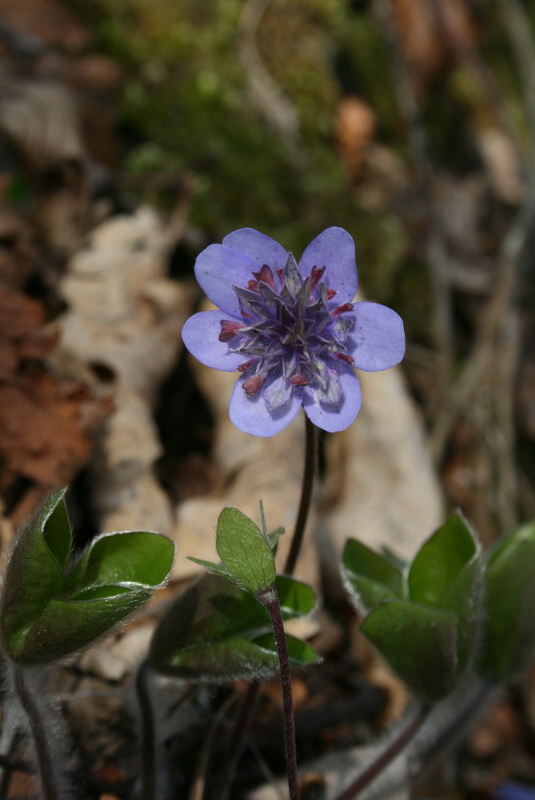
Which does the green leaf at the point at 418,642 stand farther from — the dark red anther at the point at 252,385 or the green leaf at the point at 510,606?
the dark red anther at the point at 252,385

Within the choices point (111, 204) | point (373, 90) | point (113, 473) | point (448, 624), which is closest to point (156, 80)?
point (111, 204)

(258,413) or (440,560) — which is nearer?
(258,413)

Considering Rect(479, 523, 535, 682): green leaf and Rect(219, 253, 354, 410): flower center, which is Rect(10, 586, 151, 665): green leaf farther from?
Rect(479, 523, 535, 682): green leaf

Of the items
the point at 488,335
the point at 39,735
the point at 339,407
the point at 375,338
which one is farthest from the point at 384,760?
the point at 488,335

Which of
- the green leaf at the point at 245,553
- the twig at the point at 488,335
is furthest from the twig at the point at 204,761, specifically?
the twig at the point at 488,335

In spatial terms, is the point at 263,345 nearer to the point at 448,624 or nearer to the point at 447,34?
the point at 448,624

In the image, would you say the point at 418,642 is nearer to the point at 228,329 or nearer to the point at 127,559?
the point at 127,559
